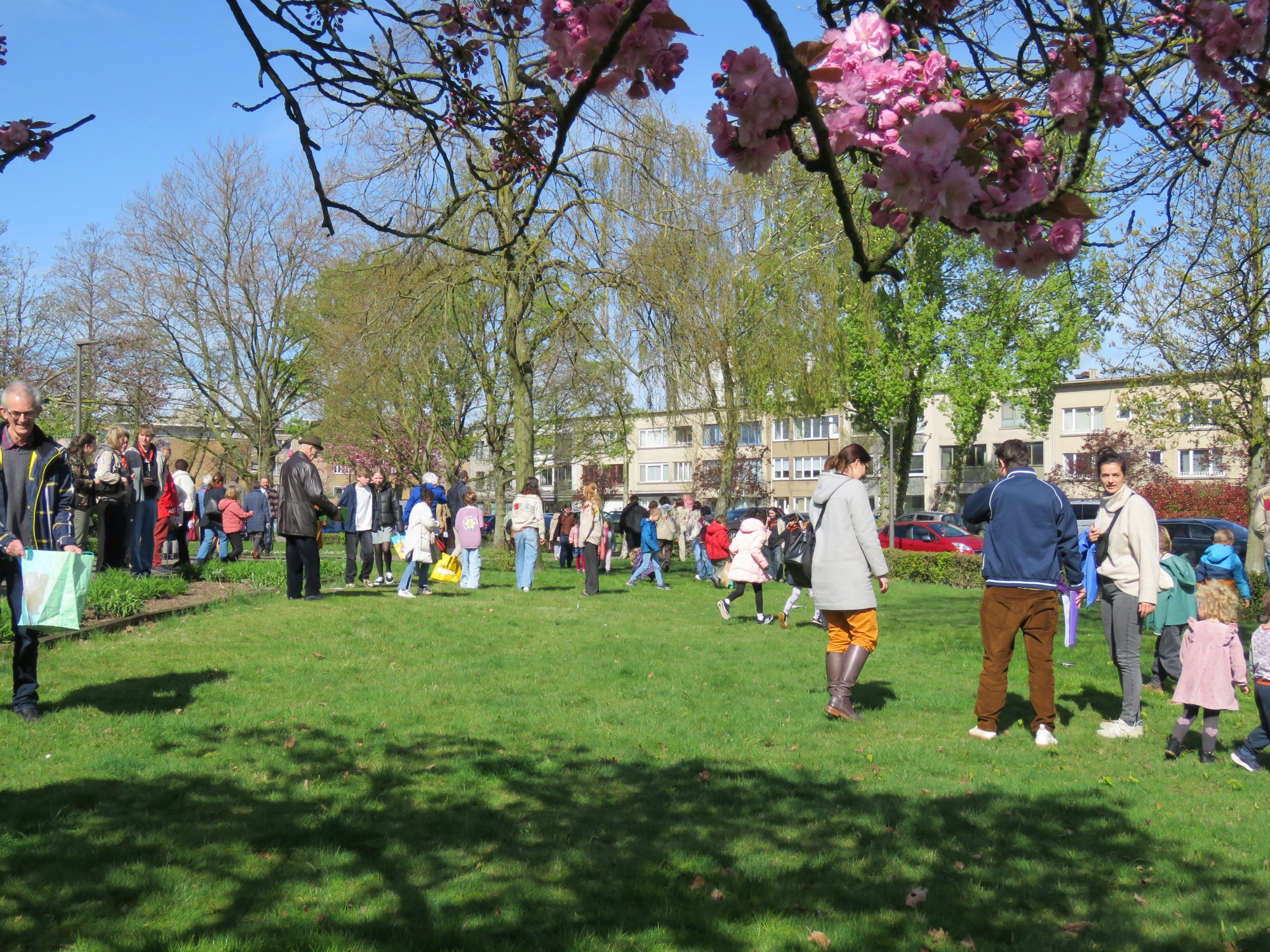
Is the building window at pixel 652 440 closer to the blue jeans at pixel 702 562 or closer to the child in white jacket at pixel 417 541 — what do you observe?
the blue jeans at pixel 702 562

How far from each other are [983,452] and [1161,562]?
59940 millimetres

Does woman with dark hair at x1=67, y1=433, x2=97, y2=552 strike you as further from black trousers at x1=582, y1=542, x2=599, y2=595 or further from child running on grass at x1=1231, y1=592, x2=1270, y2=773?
child running on grass at x1=1231, y1=592, x2=1270, y2=773

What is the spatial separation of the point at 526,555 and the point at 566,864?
12.0 meters

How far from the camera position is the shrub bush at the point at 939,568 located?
75.2 feet

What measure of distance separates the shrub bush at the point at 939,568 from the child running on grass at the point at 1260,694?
15467mm

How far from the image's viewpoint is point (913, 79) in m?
2.49

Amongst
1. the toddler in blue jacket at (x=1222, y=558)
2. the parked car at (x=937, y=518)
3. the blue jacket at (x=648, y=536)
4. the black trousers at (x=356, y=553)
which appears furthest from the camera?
the parked car at (x=937, y=518)

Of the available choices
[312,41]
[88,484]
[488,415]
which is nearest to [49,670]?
[88,484]

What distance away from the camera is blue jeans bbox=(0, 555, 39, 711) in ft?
19.9

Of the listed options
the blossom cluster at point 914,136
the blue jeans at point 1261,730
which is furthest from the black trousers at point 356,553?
the blossom cluster at point 914,136

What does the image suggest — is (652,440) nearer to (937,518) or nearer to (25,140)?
(937,518)

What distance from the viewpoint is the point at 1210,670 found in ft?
21.1

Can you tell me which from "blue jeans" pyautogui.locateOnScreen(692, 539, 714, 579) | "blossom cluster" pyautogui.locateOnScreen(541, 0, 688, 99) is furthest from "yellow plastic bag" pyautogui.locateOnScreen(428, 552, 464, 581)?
"blossom cluster" pyautogui.locateOnScreen(541, 0, 688, 99)

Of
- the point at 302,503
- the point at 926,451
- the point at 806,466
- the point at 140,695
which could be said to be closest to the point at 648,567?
the point at 302,503
